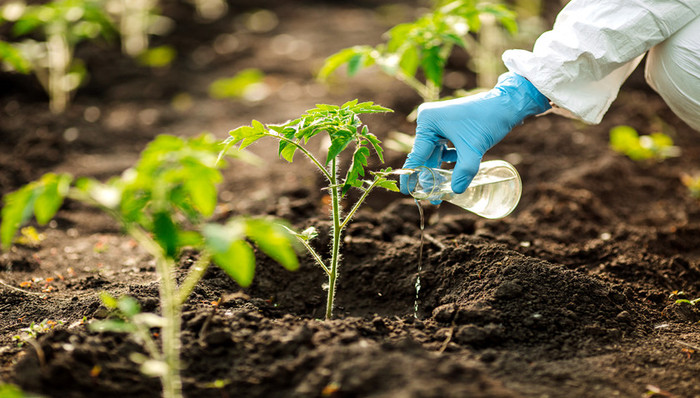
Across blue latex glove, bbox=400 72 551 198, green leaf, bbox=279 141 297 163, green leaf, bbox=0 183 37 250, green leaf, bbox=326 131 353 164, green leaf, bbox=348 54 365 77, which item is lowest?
blue latex glove, bbox=400 72 551 198

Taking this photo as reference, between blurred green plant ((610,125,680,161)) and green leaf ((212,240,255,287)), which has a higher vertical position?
green leaf ((212,240,255,287))

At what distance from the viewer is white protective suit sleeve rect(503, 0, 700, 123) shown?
7.89 ft

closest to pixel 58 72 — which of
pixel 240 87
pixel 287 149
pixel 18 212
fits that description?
pixel 240 87

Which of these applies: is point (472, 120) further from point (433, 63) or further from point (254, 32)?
point (254, 32)

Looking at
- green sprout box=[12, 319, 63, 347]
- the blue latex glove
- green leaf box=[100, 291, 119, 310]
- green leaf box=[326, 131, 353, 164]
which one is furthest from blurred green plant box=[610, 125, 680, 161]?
green sprout box=[12, 319, 63, 347]

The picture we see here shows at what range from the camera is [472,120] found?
7.95 ft

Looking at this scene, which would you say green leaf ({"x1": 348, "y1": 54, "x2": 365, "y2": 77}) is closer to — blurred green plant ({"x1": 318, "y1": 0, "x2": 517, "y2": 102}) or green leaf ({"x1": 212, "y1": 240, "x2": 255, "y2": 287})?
blurred green plant ({"x1": 318, "y1": 0, "x2": 517, "y2": 102})

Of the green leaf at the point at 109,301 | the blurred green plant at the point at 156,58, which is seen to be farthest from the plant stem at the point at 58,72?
the green leaf at the point at 109,301

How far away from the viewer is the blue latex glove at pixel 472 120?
2391 mm

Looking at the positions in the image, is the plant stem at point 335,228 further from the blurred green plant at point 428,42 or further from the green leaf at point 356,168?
the blurred green plant at point 428,42

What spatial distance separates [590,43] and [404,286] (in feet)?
4.19

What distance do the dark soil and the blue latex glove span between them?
1.43 ft

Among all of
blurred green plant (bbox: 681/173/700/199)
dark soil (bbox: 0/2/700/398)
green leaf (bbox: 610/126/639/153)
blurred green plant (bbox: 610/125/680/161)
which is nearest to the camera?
dark soil (bbox: 0/2/700/398)

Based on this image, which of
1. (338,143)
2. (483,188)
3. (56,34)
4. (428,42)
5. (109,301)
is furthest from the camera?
(56,34)
